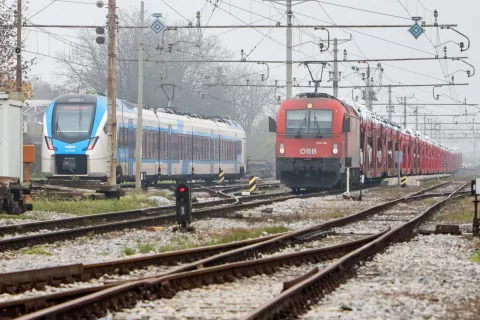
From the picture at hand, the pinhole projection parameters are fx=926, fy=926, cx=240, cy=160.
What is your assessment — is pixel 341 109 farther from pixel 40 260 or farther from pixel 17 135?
pixel 40 260

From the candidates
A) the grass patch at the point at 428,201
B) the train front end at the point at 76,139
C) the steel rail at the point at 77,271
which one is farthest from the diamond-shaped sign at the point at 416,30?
the steel rail at the point at 77,271

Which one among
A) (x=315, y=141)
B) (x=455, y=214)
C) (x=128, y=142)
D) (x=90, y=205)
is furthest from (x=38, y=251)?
(x=128, y=142)

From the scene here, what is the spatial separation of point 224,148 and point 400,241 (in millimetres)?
31860

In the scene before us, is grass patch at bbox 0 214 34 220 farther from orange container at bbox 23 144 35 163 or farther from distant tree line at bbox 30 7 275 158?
distant tree line at bbox 30 7 275 158

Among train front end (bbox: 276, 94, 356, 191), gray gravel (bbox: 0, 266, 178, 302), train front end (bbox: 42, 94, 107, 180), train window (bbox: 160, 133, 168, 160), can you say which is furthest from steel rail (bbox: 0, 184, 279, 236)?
train window (bbox: 160, 133, 168, 160)

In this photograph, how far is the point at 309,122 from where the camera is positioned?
3155 cm

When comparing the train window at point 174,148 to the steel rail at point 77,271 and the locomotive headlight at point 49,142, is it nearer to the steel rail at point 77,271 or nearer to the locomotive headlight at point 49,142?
the locomotive headlight at point 49,142

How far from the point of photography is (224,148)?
45969 millimetres

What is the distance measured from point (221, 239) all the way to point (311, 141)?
58.3 ft

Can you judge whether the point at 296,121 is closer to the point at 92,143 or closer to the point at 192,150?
the point at 92,143

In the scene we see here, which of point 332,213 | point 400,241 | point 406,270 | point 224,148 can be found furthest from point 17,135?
point 224,148

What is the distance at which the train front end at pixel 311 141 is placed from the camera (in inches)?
1224

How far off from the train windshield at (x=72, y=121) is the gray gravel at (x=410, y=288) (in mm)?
18441

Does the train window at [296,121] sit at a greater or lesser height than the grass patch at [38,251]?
greater
